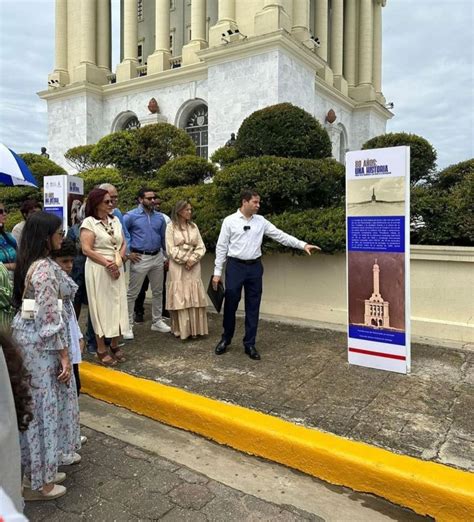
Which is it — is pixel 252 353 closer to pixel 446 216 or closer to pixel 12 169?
pixel 446 216

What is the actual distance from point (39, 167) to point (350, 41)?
22.0m

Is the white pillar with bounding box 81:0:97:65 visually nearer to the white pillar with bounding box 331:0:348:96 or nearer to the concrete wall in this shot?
the white pillar with bounding box 331:0:348:96

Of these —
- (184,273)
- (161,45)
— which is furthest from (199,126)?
(184,273)

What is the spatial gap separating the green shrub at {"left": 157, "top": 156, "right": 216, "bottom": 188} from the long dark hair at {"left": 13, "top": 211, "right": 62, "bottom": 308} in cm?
785

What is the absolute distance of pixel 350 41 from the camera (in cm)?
2792

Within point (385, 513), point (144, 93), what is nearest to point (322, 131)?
point (385, 513)

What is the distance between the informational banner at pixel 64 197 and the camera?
7.27 m

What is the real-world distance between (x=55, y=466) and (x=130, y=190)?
28.2 feet

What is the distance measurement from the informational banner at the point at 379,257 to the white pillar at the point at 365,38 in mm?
25692

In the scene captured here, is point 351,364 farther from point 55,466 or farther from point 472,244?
point 55,466

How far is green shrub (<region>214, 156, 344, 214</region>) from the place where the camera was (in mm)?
6961

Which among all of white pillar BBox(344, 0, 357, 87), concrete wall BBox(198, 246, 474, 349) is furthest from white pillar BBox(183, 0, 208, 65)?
concrete wall BBox(198, 246, 474, 349)

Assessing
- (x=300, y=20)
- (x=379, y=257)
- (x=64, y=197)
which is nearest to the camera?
(x=379, y=257)

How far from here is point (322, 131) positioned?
29.3 feet
